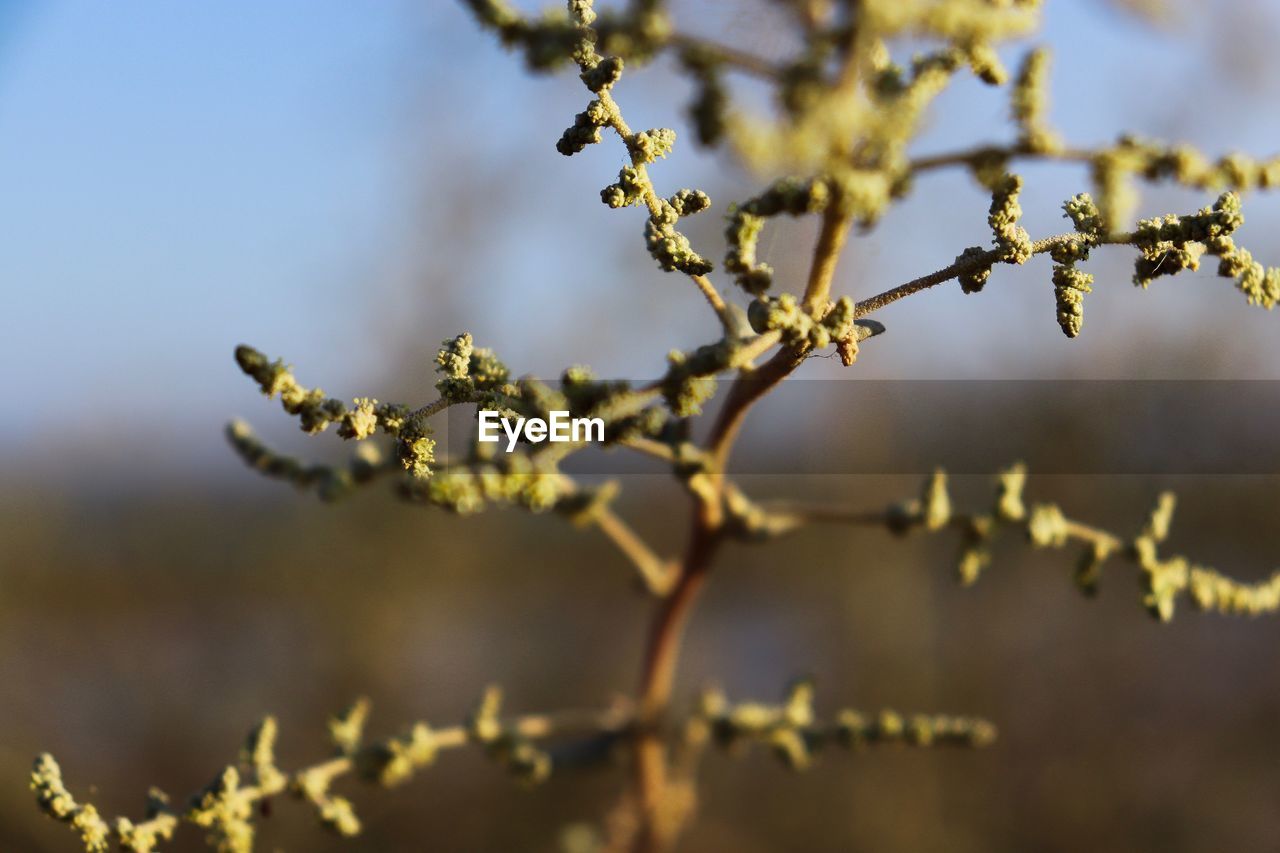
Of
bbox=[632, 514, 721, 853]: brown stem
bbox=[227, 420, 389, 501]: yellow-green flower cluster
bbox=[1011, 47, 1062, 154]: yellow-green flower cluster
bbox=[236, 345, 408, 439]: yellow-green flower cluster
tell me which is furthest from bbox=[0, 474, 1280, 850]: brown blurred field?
bbox=[1011, 47, 1062, 154]: yellow-green flower cluster

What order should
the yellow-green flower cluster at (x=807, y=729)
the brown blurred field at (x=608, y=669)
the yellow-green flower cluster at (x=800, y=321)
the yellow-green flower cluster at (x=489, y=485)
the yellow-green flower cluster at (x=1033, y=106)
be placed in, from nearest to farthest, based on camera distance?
the yellow-green flower cluster at (x=1033, y=106) < the yellow-green flower cluster at (x=800, y=321) < the yellow-green flower cluster at (x=489, y=485) < the yellow-green flower cluster at (x=807, y=729) < the brown blurred field at (x=608, y=669)

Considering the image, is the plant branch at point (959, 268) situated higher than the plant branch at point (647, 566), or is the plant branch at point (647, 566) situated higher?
the plant branch at point (959, 268)

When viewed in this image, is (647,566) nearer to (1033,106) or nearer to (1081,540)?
(1081,540)

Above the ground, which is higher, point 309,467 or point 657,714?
point 309,467

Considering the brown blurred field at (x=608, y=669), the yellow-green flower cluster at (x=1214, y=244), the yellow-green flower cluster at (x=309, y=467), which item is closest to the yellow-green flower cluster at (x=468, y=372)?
the yellow-green flower cluster at (x=309, y=467)

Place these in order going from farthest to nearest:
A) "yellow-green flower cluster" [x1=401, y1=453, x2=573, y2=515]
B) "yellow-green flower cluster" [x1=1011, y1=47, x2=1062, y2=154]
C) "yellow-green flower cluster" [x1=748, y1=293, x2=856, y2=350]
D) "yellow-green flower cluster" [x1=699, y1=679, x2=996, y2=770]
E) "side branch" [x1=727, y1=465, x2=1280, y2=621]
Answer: "yellow-green flower cluster" [x1=699, y1=679, x2=996, y2=770] < "side branch" [x1=727, y1=465, x2=1280, y2=621] < "yellow-green flower cluster" [x1=401, y1=453, x2=573, y2=515] < "yellow-green flower cluster" [x1=748, y1=293, x2=856, y2=350] < "yellow-green flower cluster" [x1=1011, y1=47, x2=1062, y2=154]

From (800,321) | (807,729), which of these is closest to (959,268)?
(800,321)

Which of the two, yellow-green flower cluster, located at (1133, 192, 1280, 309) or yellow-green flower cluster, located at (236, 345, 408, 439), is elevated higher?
yellow-green flower cluster, located at (1133, 192, 1280, 309)

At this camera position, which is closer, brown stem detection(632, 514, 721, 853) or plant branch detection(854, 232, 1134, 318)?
plant branch detection(854, 232, 1134, 318)

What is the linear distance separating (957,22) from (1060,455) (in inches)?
148

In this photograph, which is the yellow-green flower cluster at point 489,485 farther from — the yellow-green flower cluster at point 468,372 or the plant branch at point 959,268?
the plant branch at point 959,268

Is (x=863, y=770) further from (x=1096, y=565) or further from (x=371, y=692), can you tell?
(x=1096, y=565)

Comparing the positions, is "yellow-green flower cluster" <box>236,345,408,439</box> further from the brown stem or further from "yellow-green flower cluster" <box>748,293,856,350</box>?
the brown stem

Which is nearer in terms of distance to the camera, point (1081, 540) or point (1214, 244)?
point (1214, 244)
